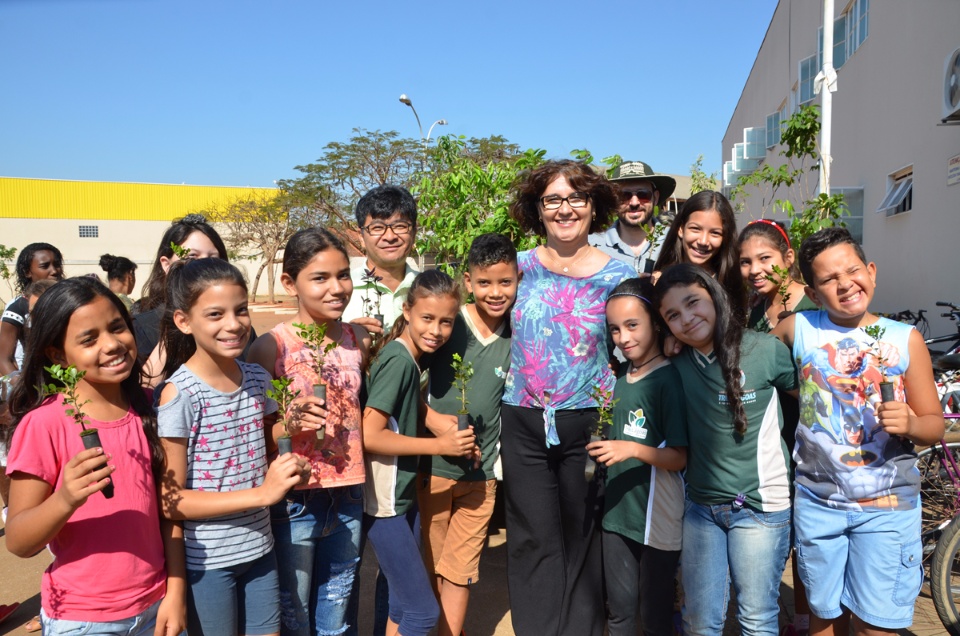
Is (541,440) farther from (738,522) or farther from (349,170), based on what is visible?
(349,170)

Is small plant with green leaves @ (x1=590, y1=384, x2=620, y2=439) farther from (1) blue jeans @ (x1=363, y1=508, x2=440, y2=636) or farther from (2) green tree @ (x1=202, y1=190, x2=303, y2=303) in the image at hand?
(2) green tree @ (x1=202, y1=190, x2=303, y2=303)

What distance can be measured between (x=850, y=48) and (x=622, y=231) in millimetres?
9398

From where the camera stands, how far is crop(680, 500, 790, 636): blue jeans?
2.50 m

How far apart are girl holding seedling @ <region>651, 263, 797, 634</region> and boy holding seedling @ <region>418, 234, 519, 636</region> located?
0.76 metres

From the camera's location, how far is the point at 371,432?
8.80 ft

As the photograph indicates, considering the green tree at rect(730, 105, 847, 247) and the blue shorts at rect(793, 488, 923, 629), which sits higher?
the green tree at rect(730, 105, 847, 247)

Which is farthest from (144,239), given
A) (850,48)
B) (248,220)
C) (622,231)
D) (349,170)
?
(622,231)

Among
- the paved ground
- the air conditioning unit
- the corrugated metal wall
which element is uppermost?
the corrugated metal wall

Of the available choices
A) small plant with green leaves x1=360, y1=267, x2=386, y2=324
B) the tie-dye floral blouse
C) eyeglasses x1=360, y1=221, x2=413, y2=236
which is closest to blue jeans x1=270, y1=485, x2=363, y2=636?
the tie-dye floral blouse

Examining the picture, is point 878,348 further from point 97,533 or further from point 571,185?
point 97,533

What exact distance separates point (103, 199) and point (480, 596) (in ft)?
160

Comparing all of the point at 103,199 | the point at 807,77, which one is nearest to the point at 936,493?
the point at 807,77

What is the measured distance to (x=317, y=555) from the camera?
2.62 meters

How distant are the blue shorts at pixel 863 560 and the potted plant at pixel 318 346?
1843mm
